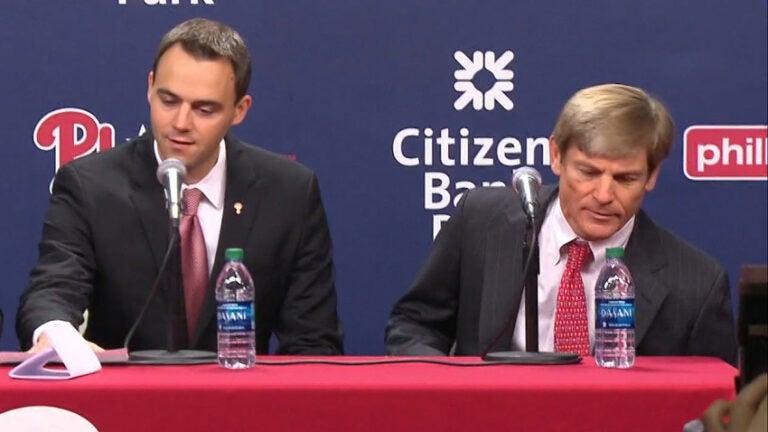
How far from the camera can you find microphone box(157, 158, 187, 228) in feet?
9.13

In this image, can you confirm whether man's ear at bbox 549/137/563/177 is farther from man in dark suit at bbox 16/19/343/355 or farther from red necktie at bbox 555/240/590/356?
man in dark suit at bbox 16/19/343/355

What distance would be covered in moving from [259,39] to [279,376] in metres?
1.50

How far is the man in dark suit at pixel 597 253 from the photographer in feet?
10.6

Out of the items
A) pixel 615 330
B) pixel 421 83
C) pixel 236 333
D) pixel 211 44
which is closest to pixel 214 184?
pixel 211 44

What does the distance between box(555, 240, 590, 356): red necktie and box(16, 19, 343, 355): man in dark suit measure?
61 centimetres

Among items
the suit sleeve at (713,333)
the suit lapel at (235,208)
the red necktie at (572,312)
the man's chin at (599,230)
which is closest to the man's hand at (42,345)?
the suit lapel at (235,208)

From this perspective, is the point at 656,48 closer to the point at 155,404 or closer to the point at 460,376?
the point at 460,376

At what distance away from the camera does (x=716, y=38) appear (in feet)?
13.0

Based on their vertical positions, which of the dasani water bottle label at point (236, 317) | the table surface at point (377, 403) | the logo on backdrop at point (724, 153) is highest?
the logo on backdrop at point (724, 153)

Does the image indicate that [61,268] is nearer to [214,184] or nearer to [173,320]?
[214,184]

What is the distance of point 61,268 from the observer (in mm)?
3344

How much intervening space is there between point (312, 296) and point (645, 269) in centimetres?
81

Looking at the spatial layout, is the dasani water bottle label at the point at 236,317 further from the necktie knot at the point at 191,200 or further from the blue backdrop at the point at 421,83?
the blue backdrop at the point at 421,83

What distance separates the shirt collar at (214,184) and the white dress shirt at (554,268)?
760mm
